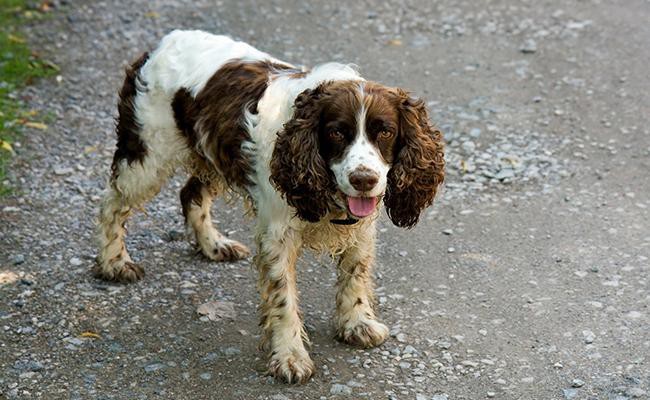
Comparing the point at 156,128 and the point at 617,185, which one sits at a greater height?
the point at 156,128

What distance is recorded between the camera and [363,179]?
14.8ft

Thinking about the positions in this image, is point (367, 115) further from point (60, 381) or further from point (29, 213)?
point (29, 213)

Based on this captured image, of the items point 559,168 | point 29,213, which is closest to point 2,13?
point 29,213

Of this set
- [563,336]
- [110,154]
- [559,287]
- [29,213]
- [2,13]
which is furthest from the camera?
[2,13]

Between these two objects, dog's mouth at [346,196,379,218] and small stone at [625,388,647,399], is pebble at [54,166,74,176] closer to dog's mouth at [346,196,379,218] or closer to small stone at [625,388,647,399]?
dog's mouth at [346,196,379,218]

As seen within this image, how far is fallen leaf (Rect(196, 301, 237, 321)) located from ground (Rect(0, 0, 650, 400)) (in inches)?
2.9

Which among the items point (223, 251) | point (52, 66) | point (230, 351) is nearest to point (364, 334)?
point (230, 351)

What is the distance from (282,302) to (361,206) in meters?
0.81

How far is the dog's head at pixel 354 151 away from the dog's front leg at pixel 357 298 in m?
0.53

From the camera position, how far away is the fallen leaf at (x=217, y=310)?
19.2 feet

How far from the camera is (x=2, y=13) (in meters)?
11.6

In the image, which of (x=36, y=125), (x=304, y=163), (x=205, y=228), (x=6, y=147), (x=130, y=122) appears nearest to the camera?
(x=304, y=163)

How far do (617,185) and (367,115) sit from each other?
11.1 feet

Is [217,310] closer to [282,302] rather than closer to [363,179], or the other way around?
[282,302]
